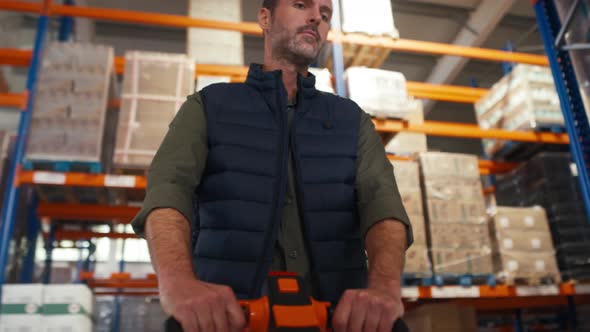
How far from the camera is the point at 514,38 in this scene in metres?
10.5

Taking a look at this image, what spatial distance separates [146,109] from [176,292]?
3.71m

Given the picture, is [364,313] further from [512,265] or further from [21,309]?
[512,265]

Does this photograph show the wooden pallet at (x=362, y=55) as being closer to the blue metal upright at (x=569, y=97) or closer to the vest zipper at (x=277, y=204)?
the blue metal upright at (x=569, y=97)

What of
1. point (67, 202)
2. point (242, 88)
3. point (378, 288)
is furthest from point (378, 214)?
point (67, 202)

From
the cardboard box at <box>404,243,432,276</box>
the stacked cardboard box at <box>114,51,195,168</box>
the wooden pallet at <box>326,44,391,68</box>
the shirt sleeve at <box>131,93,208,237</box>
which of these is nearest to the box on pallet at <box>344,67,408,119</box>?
the wooden pallet at <box>326,44,391,68</box>

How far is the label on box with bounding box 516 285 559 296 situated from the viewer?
5098mm

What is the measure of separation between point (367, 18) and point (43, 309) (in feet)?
14.5

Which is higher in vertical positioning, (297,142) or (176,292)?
(297,142)

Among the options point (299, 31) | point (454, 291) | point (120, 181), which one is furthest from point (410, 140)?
point (299, 31)

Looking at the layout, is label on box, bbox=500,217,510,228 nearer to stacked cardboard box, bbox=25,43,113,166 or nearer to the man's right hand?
stacked cardboard box, bbox=25,43,113,166

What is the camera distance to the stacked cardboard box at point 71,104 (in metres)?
4.43

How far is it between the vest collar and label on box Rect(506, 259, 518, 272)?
12.9ft

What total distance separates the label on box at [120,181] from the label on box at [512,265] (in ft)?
12.7

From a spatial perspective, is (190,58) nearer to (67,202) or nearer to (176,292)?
(67,202)
